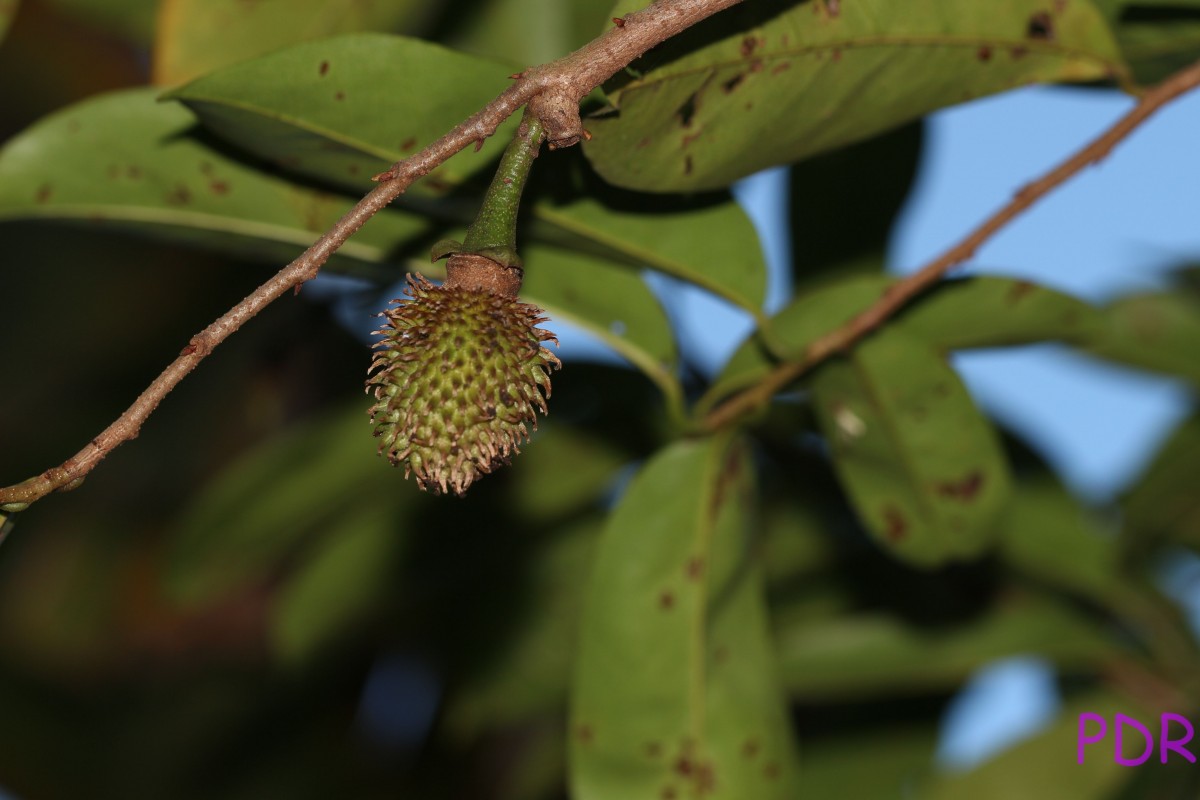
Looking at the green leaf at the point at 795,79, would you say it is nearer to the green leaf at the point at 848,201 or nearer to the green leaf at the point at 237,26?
the green leaf at the point at 848,201

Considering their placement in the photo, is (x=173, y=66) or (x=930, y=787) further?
(x=930, y=787)

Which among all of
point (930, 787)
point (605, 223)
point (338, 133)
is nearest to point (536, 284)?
point (605, 223)

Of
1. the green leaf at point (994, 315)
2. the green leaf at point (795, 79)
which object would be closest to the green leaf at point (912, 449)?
the green leaf at point (994, 315)

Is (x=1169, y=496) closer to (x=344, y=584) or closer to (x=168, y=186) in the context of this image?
(x=344, y=584)

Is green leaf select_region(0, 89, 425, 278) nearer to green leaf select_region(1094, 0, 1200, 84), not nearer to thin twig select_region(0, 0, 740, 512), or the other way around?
thin twig select_region(0, 0, 740, 512)

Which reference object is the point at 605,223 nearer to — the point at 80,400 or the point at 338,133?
the point at 338,133

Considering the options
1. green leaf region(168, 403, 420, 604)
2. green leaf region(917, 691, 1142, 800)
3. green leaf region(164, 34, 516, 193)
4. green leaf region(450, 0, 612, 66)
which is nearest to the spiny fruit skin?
green leaf region(164, 34, 516, 193)
